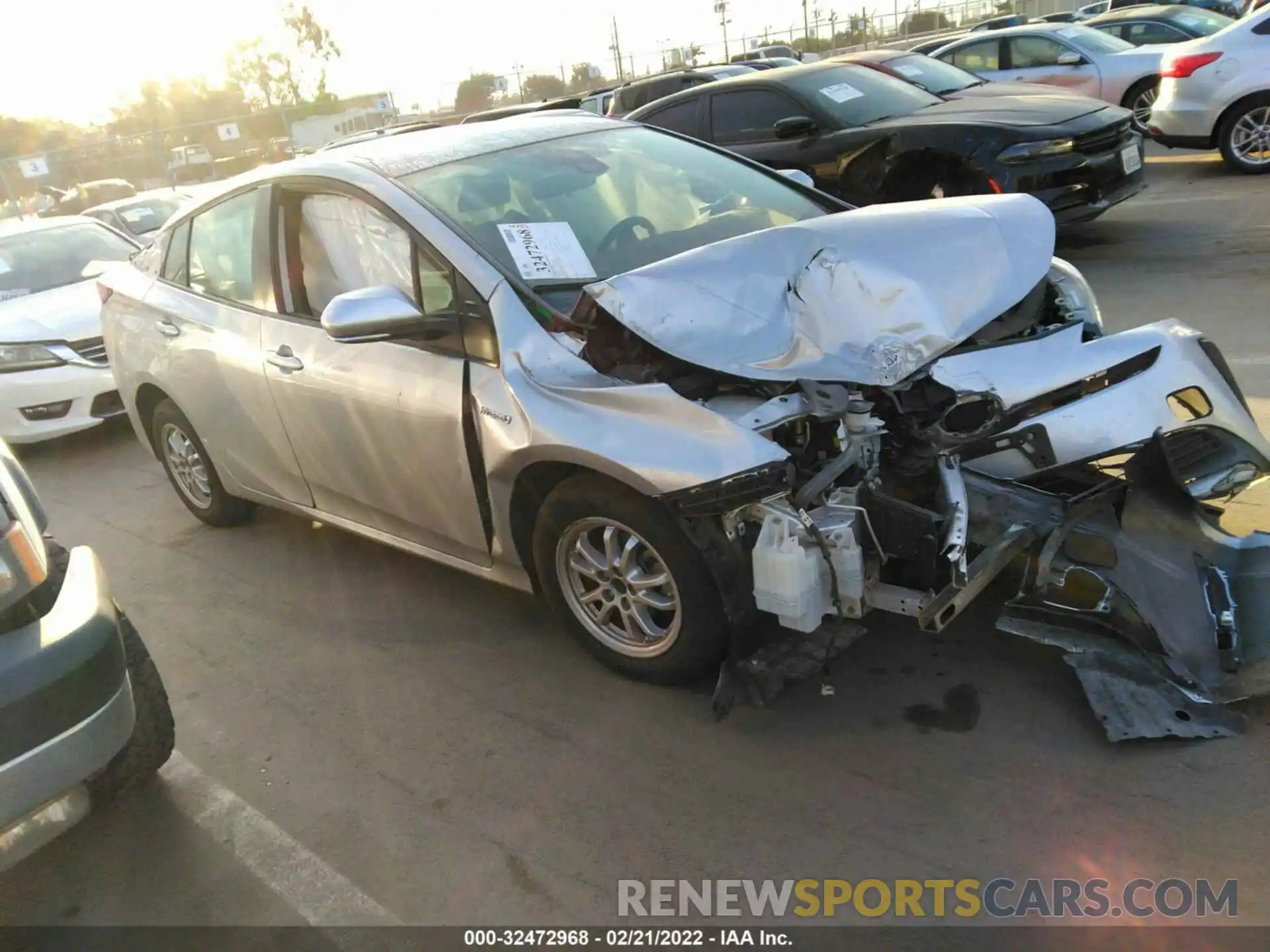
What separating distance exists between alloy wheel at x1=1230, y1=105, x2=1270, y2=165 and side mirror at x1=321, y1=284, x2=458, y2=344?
9538 mm

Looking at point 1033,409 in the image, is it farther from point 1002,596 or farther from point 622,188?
point 622,188

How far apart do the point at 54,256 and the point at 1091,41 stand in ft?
40.1

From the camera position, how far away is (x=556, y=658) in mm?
3578

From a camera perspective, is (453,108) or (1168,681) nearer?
(1168,681)

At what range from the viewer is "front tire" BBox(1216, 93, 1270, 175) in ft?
30.9

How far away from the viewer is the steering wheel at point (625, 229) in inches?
140

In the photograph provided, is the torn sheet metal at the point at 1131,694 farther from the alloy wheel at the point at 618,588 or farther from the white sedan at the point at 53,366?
the white sedan at the point at 53,366

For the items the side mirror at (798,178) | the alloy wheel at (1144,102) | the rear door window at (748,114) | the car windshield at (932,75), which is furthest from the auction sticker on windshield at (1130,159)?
the alloy wheel at (1144,102)

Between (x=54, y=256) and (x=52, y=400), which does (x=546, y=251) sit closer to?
(x=52, y=400)

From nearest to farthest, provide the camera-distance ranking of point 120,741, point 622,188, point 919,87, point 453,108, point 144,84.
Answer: point 120,741, point 622,188, point 919,87, point 453,108, point 144,84

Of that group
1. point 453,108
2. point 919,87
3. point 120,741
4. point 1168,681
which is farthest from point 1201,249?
point 453,108

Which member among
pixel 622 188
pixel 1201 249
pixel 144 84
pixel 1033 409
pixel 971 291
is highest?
pixel 144 84

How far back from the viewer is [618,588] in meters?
3.17

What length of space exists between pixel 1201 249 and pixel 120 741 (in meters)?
7.95
